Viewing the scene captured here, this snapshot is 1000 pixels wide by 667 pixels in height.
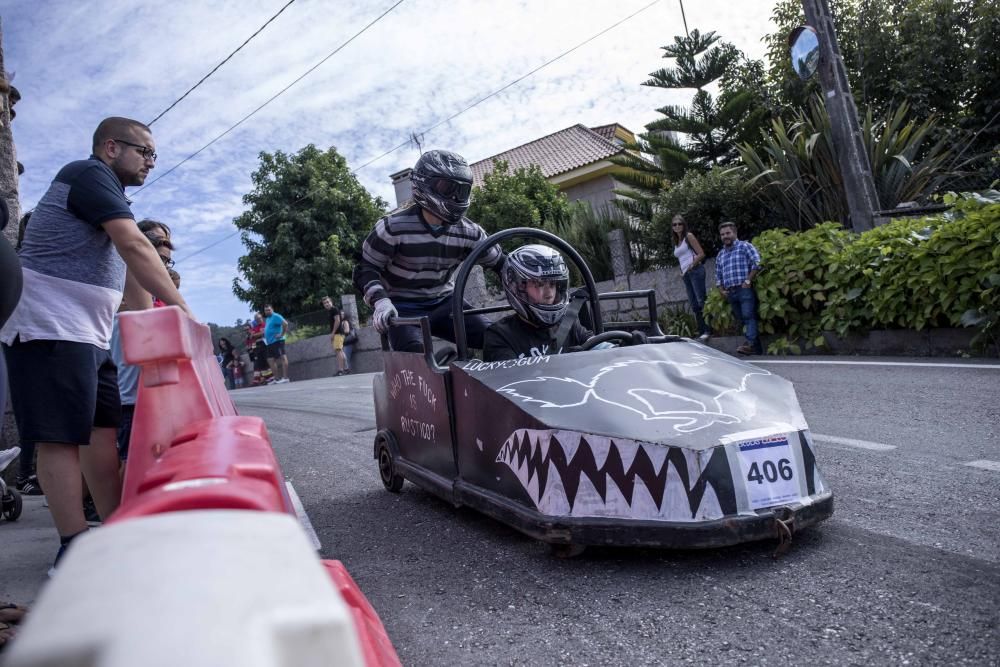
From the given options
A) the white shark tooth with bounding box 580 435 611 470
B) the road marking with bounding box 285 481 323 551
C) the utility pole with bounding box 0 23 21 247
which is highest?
the utility pole with bounding box 0 23 21 247

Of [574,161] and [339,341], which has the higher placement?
[574,161]

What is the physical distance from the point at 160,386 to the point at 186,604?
1.01 meters

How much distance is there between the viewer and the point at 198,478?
0.88 meters

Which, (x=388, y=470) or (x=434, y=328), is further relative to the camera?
(x=434, y=328)

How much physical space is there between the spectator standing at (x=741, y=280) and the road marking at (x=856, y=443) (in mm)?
5496

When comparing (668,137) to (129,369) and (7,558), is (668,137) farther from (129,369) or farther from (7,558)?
(7,558)

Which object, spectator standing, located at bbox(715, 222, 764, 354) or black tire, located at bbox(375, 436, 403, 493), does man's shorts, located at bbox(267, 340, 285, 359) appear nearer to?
spectator standing, located at bbox(715, 222, 764, 354)

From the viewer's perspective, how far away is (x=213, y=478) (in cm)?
88

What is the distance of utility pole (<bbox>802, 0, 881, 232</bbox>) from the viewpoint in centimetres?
1080

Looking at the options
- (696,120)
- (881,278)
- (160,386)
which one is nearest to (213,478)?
(160,386)

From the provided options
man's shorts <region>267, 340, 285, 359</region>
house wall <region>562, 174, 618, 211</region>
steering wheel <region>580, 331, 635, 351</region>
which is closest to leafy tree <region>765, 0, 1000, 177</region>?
house wall <region>562, 174, 618, 211</region>

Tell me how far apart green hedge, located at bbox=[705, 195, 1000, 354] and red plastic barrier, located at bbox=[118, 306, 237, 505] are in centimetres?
739

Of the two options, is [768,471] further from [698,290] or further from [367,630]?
[698,290]

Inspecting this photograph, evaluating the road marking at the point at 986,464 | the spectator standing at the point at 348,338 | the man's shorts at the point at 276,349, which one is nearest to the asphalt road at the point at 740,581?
the road marking at the point at 986,464
